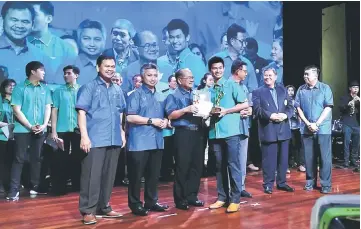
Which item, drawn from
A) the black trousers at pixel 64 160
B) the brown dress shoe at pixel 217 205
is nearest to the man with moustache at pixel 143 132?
the brown dress shoe at pixel 217 205

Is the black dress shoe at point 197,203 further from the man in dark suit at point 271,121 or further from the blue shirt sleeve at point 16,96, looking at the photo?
the blue shirt sleeve at point 16,96

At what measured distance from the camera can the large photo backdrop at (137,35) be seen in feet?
15.8

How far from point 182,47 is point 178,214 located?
10.4 ft

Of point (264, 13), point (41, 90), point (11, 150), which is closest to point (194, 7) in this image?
point (264, 13)

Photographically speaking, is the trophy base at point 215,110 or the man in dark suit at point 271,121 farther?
the man in dark suit at point 271,121

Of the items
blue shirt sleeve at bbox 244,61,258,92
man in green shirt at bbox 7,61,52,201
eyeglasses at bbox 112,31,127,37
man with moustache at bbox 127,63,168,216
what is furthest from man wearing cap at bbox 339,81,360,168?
man in green shirt at bbox 7,61,52,201

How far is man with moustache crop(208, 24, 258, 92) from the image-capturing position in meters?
6.38

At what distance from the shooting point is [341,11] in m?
8.46

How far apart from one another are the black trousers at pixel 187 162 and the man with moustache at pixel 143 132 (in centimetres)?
17

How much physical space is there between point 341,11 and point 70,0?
18.9 feet

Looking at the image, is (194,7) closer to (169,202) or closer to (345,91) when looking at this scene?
(169,202)

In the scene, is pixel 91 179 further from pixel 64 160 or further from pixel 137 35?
pixel 137 35

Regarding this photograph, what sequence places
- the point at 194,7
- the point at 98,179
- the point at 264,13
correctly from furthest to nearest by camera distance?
1. the point at 264,13
2. the point at 194,7
3. the point at 98,179

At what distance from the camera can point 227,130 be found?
3.33 metres
